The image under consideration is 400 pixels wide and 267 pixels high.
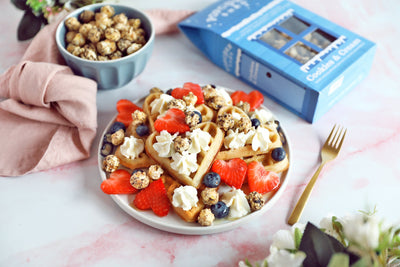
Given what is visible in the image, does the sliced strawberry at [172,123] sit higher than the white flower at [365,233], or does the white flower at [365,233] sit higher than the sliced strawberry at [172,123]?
the white flower at [365,233]

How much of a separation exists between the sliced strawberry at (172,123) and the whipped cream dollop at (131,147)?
79 mm

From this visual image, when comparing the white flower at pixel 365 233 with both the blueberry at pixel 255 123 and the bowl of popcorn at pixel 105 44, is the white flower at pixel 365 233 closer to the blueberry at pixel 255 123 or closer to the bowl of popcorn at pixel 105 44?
the blueberry at pixel 255 123

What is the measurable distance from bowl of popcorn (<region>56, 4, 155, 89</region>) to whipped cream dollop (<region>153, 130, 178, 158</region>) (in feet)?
1.13

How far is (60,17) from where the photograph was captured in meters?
1.59

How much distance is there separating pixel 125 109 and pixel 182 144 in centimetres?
33

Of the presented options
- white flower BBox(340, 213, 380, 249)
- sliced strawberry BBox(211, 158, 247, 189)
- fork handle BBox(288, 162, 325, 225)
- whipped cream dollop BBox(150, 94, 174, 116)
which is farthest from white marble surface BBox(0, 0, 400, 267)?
white flower BBox(340, 213, 380, 249)

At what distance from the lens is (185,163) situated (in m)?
1.15

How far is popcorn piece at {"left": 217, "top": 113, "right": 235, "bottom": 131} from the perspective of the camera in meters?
1.20

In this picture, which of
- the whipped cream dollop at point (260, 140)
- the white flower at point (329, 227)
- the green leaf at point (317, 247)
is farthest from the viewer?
the whipped cream dollop at point (260, 140)

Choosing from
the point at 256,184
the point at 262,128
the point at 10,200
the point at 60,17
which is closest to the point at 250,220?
the point at 256,184

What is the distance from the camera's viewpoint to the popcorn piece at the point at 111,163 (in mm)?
1216

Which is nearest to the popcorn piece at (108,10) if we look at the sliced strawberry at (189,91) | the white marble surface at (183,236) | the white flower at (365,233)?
the white marble surface at (183,236)

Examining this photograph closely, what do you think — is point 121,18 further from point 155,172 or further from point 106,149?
point 155,172

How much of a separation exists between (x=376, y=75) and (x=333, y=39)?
0.80 ft
